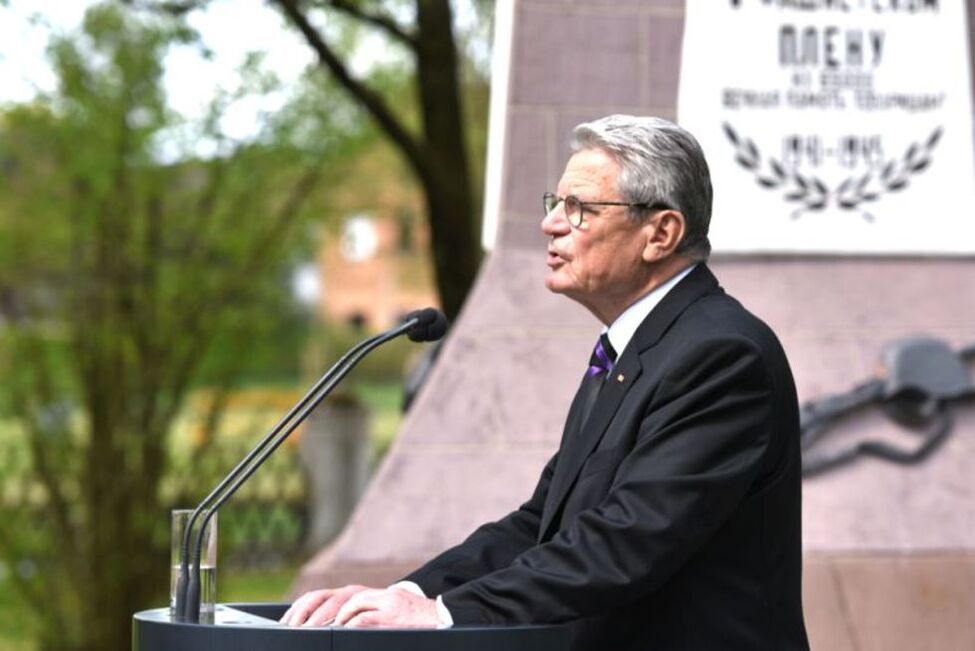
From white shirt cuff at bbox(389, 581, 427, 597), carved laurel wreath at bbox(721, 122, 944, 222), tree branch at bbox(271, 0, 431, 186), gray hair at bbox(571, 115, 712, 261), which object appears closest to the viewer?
white shirt cuff at bbox(389, 581, 427, 597)

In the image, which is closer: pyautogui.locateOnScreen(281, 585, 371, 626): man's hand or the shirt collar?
pyautogui.locateOnScreen(281, 585, 371, 626): man's hand

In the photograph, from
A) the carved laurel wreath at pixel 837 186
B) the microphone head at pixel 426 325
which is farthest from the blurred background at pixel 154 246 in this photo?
the microphone head at pixel 426 325

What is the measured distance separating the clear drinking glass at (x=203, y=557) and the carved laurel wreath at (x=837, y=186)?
4.04m

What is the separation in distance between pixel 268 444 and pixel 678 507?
0.79 m

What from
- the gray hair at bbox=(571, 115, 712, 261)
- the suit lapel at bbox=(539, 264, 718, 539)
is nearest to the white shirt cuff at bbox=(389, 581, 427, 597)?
the suit lapel at bbox=(539, 264, 718, 539)

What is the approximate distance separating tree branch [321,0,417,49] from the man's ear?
9480 mm

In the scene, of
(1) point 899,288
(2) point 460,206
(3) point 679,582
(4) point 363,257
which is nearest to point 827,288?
(1) point 899,288

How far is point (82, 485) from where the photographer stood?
604 inches

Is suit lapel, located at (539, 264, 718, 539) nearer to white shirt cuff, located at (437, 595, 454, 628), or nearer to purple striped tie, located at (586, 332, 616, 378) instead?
purple striped tie, located at (586, 332, 616, 378)

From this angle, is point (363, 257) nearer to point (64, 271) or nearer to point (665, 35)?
point (64, 271)

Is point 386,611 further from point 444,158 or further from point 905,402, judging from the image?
point 444,158

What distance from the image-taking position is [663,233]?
3.67 m

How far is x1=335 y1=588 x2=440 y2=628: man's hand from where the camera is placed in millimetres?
3314

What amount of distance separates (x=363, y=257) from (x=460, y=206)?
13.4 ft
